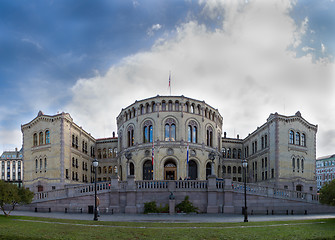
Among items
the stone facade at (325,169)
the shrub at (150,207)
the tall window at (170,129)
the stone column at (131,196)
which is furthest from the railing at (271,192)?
the stone facade at (325,169)

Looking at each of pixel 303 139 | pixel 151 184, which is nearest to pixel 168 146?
pixel 151 184

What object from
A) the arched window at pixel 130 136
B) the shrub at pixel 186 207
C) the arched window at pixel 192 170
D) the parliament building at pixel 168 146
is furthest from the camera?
the arched window at pixel 130 136

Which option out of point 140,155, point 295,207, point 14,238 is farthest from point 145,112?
point 14,238

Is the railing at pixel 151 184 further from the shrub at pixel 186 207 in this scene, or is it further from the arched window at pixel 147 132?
the arched window at pixel 147 132

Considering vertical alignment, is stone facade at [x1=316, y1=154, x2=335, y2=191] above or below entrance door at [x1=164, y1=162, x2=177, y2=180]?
below

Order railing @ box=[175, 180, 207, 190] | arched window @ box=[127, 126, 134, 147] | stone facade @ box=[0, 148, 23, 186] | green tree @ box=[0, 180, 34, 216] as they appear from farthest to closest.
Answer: stone facade @ box=[0, 148, 23, 186], arched window @ box=[127, 126, 134, 147], railing @ box=[175, 180, 207, 190], green tree @ box=[0, 180, 34, 216]

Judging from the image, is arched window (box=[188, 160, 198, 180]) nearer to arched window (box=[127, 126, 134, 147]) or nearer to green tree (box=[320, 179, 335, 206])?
arched window (box=[127, 126, 134, 147])

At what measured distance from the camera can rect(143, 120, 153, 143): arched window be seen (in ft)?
187

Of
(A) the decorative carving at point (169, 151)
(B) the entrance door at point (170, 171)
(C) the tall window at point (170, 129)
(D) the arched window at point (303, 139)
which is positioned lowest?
(B) the entrance door at point (170, 171)

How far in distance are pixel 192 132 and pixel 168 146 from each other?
509 centimetres

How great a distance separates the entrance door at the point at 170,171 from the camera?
185 feet

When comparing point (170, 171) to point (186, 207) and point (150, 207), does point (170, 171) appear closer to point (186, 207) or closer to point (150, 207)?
point (186, 207)

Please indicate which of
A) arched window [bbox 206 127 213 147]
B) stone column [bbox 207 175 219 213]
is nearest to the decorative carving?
arched window [bbox 206 127 213 147]

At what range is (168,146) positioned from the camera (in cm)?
5544
